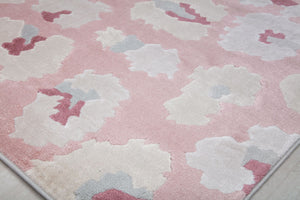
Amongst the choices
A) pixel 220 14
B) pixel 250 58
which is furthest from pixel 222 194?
pixel 220 14

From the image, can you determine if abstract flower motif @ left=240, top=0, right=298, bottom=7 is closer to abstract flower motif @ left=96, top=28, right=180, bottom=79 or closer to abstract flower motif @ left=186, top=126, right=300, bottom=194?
abstract flower motif @ left=96, top=28, right=180, bottom=79

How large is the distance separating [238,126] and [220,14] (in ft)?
2.25

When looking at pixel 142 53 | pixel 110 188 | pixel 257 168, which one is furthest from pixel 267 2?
pixel 110 188

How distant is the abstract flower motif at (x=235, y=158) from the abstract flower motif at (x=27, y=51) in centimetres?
58

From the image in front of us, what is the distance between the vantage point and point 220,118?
1016 millimetres

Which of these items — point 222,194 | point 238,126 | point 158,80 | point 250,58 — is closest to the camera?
point 222,194

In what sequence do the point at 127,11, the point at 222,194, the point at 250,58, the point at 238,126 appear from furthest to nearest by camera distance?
the point at 127,11, the point at 250,58, the point at 238,126, the point at 222,194

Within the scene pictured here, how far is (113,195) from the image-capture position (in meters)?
0.79

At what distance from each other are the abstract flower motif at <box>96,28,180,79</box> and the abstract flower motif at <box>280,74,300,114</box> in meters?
0.37

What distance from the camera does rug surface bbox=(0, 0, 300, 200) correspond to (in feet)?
2.79

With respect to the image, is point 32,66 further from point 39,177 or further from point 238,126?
point 238,126

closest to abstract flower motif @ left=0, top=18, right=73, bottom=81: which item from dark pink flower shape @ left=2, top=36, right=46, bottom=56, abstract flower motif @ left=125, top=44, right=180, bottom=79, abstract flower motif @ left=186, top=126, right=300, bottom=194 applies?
dark pink flower shape @ left=2, top=36, right=46, bottom=56

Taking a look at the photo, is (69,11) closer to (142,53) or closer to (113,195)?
(142,53)

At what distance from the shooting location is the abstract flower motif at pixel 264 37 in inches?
51.1
